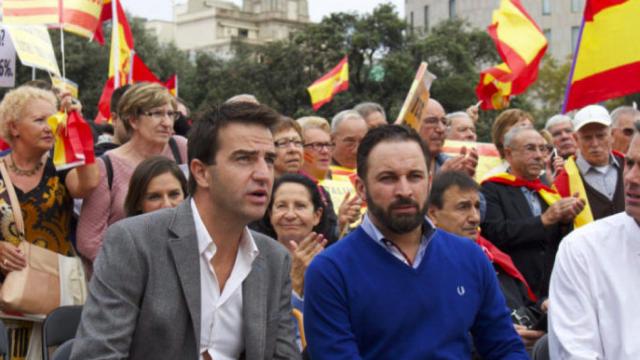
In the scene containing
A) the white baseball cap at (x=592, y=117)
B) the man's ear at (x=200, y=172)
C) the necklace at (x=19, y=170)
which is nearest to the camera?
the man's ear at (x=200, y=172)

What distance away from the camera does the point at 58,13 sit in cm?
1053

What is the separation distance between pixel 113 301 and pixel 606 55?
4768 mm

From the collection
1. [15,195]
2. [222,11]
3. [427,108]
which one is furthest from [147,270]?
[222,11]

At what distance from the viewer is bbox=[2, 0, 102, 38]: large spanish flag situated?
10.2 m

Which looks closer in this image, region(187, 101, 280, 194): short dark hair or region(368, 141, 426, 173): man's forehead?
region(187, 101, 280, 194): short dark hair

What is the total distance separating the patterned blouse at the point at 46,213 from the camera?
6250mm

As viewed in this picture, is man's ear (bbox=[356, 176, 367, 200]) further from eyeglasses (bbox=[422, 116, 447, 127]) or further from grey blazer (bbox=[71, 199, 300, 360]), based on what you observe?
eyeglasses (bbox=[422, 116, 447, 127])

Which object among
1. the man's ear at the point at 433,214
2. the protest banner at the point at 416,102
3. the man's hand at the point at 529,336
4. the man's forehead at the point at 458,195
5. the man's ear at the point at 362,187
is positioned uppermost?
the protest banner at the point at 416,102

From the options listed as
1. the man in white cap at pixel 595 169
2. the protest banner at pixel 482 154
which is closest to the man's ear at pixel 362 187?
the man in white cap at pixel 595 169

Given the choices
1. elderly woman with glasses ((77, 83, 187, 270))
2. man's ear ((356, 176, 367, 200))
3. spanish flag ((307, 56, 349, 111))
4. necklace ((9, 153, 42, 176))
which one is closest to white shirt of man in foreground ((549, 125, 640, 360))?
man's ear ((356, 176, 367, 200))

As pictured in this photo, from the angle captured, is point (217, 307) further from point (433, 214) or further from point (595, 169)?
point (595, 169)

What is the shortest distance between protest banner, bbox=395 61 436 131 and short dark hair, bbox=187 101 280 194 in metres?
3.55

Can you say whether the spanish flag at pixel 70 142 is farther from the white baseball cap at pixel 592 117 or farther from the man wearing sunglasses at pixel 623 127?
the man wearing sunglasses at pixel 623 127

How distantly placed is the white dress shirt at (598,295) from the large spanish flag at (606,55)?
2932 mm
